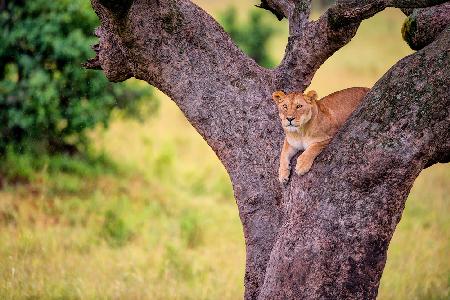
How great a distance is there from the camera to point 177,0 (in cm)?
512

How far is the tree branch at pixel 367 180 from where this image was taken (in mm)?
4117

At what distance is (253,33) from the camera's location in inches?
749

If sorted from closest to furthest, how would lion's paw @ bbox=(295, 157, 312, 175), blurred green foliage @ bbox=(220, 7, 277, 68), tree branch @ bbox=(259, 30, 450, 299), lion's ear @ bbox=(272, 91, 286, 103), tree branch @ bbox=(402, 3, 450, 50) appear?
tree branch @ bbox=(259, 30, 450, 299), lion's paw @ bbox=(295, 157, 312, 175), lion's ear @ bbox=(272, 91, 286, 103), tree branch @ bbox=(402, 3, 450, 50), blurred green foliage @ bbox=(220, 7, 277, 68)

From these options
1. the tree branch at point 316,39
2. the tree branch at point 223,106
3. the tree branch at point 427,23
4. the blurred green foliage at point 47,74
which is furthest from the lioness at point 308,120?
the blurred green foliage at point 47,74

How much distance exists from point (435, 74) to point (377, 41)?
3253cm

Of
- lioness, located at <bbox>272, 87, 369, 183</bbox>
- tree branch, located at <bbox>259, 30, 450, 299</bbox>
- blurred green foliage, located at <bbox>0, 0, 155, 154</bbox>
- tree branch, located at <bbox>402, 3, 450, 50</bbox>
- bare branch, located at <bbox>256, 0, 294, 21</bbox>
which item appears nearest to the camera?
tree branch, located at <bbox>259, 30, 450, 299</bbox>

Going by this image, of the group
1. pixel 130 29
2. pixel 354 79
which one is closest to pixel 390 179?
pixel 130 29

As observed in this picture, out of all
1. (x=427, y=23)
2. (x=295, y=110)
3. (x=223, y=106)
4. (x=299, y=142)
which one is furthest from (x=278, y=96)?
(x=427, y=23)

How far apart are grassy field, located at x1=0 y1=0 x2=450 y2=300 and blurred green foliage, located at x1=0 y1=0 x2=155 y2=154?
956 millimetres

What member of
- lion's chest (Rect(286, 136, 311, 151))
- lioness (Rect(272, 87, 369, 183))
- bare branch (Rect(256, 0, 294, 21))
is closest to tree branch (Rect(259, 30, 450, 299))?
lioness (Rect(272, 87, 369, 183))

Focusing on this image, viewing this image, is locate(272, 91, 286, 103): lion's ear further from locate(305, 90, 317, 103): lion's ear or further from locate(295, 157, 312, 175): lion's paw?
locate(295, 157, 312, 175): lion's paw

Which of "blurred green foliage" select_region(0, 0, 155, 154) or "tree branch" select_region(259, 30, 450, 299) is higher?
"blurred green foliage" select_region(0, 0, 155, 154)

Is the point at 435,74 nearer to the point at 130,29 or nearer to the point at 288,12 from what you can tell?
the point at 288,12

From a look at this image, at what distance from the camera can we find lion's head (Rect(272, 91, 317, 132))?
4.51 metres
